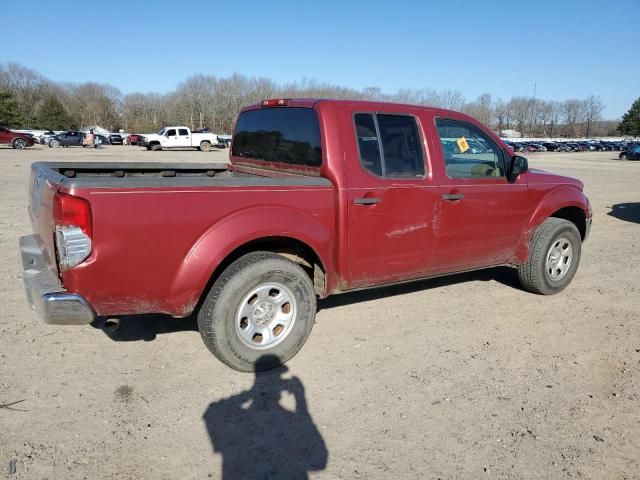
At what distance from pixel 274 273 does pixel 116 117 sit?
113111 mm

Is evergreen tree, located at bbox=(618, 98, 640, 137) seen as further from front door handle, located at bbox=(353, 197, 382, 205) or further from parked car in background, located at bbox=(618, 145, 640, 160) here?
front door handle, located at bbox=(353, 197, 382, 205)

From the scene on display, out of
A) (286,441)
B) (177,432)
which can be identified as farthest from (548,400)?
(177,432)

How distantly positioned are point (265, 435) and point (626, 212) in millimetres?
11451

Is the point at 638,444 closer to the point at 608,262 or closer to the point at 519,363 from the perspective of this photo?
the point at 519,363

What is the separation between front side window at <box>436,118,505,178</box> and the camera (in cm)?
453

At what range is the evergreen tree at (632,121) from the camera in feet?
337

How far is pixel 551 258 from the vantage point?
5449mm

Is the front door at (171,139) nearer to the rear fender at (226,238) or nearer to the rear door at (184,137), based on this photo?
the rear door at (184,137)

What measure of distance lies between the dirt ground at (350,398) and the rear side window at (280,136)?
5.03 ft

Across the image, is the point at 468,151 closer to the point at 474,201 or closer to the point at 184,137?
the point at 474,201

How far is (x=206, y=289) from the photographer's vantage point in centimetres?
367

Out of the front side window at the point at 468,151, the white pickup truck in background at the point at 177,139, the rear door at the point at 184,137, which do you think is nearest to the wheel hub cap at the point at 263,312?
the front side window at the point at 468,151

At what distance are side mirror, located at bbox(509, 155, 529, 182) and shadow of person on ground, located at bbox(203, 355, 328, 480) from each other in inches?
113

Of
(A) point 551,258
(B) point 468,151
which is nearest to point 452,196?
(B) point 468,151
